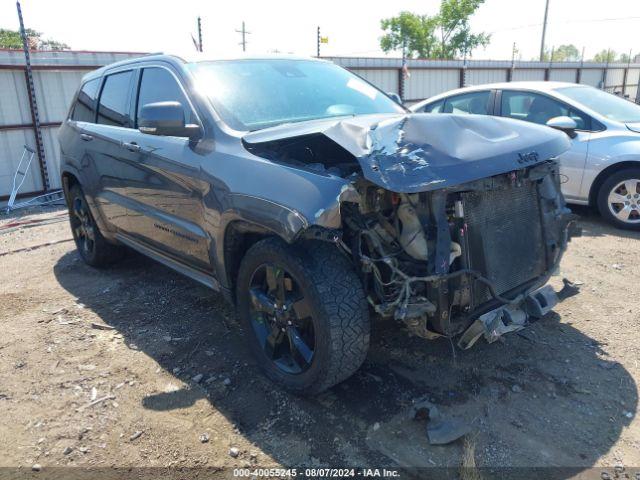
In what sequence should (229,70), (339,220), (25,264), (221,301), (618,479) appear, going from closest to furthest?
(618,479) → (339,220) → (229,70) → (221,301) → (25,264)

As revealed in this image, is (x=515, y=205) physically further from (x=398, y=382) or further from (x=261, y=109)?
(x=261, y=109)

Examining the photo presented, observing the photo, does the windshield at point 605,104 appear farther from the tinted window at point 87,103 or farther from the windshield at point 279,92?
the tinted window at point 87,103

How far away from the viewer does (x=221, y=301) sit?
4.46 meters

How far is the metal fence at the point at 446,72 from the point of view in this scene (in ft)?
44.2

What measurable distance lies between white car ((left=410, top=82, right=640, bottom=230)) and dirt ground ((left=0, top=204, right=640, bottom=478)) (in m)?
1.86

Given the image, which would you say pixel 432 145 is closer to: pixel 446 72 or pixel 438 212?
pixel 438 212

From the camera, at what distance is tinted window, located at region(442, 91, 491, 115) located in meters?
7.06

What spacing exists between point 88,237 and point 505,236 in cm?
420

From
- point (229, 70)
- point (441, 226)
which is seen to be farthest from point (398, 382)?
point (229, 70)

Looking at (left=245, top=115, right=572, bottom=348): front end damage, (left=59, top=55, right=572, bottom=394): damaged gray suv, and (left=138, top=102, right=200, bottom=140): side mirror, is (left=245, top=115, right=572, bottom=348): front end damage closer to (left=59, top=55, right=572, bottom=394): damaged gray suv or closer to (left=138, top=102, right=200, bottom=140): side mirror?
(left=59, top=55, right=572, bottom=394): damaged gray suv

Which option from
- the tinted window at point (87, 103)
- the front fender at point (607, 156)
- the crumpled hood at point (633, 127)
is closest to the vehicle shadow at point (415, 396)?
the tinted window at point (87, 103)

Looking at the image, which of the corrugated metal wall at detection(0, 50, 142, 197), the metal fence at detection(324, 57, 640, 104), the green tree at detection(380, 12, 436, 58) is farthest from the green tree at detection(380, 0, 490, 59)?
the corrugated metal wall at detection(0, 50, 142, 197)

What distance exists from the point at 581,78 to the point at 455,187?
22350 mm

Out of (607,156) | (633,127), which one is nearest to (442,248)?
(607,156)
